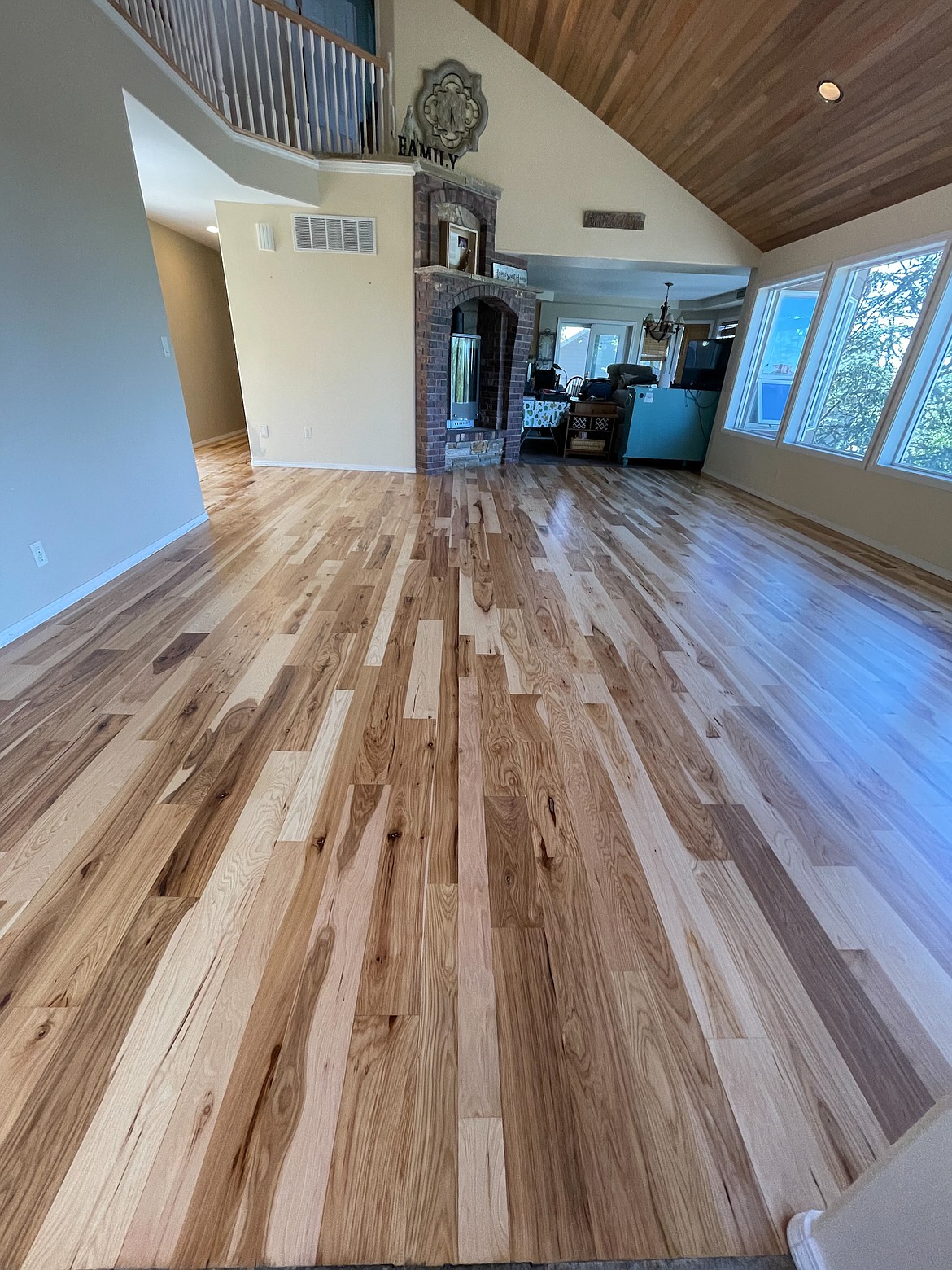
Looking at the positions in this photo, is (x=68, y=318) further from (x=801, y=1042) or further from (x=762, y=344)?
(x=762, y=344)

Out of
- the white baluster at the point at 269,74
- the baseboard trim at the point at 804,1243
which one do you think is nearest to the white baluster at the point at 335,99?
the white baluster at the point at 269,74

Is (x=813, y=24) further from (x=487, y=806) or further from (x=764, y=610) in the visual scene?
(x=487, y=806)

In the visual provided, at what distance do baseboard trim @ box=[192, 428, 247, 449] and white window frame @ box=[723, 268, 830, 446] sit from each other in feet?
21.2

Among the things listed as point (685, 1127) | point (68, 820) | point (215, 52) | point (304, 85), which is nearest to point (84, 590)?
point (68, 820)

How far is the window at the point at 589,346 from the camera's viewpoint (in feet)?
34.8

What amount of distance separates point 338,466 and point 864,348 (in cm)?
500

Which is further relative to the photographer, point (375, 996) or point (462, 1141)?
point (375, 996)

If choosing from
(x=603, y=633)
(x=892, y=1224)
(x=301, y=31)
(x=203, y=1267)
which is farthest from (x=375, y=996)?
(x=301, y=31)

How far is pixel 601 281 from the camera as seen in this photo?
Result: 825 cm

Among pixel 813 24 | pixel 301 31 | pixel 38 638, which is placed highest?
pixel 301 31

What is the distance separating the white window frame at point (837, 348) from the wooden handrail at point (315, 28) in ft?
14.3

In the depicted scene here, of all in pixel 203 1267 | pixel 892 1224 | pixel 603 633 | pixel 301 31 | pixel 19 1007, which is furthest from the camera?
pixel 301 31

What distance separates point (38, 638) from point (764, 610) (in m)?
3.52

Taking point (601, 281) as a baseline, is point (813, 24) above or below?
above
